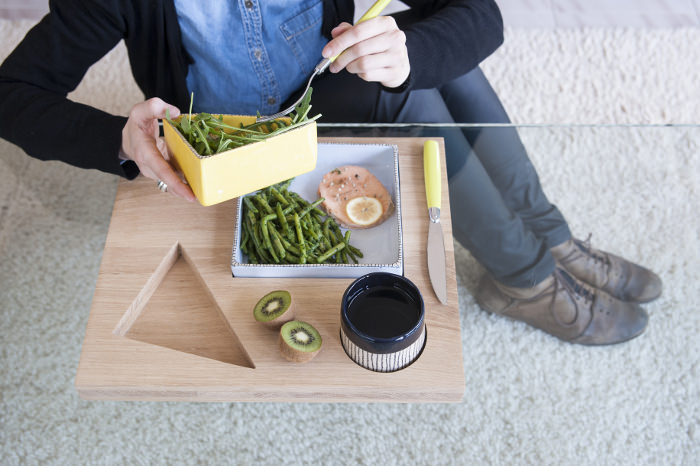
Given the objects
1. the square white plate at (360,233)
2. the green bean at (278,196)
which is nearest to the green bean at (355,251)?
the square white plate at (360,233)

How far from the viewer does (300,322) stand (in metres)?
0.89

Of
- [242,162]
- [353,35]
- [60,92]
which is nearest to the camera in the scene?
[242,162]

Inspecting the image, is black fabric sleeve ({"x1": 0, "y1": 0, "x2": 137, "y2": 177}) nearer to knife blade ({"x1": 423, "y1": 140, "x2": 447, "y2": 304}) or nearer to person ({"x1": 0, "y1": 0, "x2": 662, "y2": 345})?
person ({"x1": 0, "y1": 0, "x2": 662, "y2": 345})

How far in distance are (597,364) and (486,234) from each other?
0.99 feet

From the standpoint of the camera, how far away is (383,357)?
83 cm

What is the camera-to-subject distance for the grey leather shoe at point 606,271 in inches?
49.0

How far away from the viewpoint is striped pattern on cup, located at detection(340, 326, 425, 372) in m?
0.83

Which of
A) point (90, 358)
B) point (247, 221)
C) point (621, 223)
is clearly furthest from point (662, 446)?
point (90, 358)

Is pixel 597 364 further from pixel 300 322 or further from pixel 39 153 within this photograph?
pixel 39 153

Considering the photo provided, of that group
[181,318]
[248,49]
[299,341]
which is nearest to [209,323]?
[181,318]

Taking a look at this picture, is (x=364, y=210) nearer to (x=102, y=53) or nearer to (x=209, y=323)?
(x=209, y=323)

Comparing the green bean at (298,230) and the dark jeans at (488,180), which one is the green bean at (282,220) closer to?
the green bean at (298,230)

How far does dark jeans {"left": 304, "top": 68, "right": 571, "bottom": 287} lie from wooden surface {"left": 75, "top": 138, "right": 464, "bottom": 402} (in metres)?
0.15

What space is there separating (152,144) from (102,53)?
0.34m
